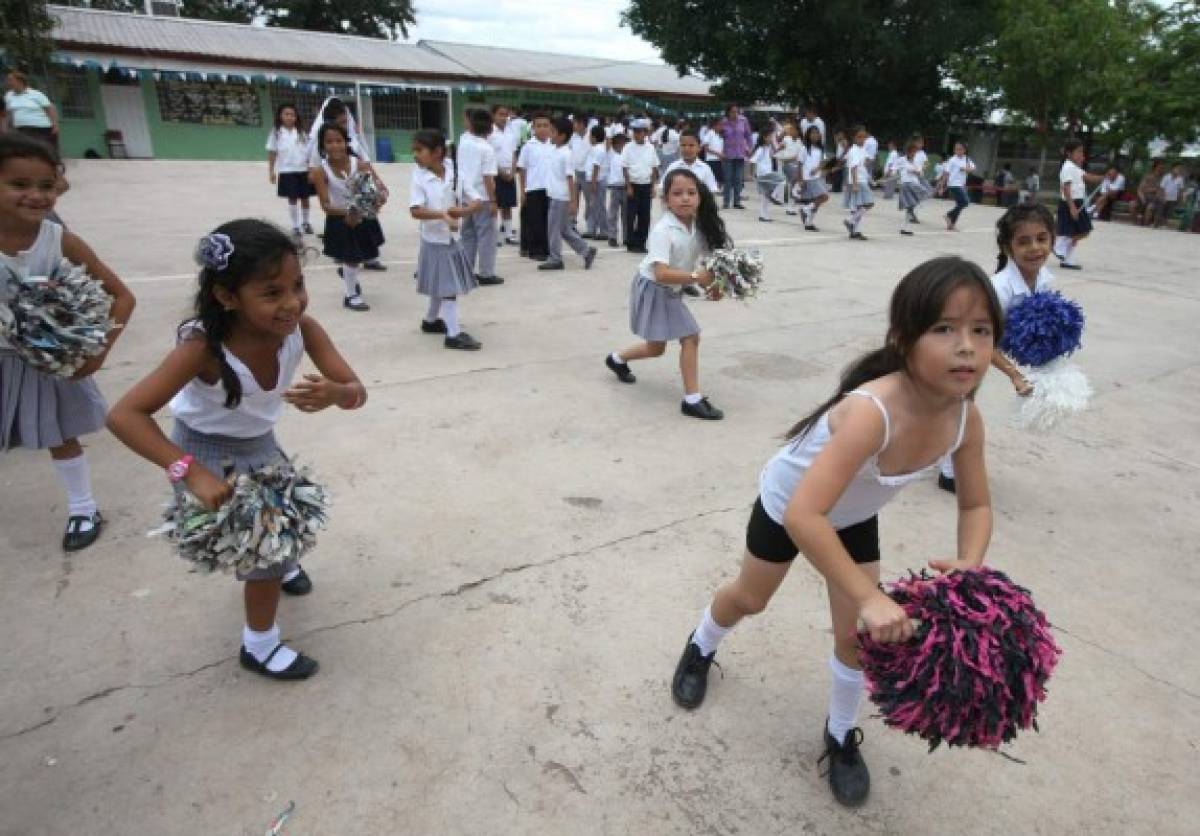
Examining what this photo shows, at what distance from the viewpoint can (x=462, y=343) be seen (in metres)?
6.20

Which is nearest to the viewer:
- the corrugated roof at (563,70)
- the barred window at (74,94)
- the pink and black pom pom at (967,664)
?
the pink and black pom pom at (967,664)

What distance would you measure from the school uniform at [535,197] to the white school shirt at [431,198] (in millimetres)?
3678

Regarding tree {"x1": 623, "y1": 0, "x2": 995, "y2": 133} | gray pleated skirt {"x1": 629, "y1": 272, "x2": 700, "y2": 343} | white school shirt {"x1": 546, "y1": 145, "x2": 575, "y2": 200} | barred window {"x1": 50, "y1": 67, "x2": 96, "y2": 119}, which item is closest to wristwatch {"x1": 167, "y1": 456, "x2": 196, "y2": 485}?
gray pleated skirt {"x1": 629, "y1": 272, "x2": 700, "y2": 343}

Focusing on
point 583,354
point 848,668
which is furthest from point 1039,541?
point 583,354

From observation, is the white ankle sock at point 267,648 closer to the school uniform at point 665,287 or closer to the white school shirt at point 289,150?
the school uniform at point 665,287

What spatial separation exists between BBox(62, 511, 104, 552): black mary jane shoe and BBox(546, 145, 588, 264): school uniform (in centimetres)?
685

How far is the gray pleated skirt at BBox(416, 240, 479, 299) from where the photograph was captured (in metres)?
6.14

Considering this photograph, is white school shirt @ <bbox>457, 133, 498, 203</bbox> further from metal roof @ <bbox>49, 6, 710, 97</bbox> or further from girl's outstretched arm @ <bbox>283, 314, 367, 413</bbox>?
metal roof @ <bbox>49, 6, 710, 97</bbox>

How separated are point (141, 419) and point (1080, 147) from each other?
1270 cm

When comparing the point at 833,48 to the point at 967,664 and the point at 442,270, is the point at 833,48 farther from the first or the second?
the point at 967,664

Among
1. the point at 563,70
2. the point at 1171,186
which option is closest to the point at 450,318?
the point at 1171,186

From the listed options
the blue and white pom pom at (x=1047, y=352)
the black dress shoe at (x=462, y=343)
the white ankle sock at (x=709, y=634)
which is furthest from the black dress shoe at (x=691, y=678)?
the black dress shoe at (x=462, y=343)

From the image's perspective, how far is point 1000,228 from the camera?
384 cm

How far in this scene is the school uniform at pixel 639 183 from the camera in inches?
413
